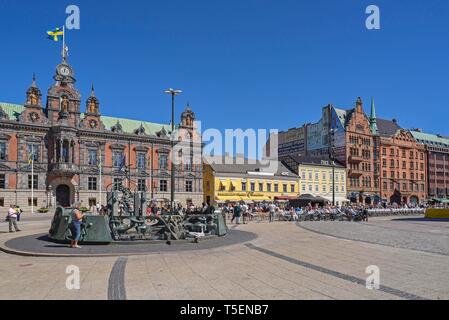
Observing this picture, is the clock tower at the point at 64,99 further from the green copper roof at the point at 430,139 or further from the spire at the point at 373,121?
the green copper roof at the point at 430,139

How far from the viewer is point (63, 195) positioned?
5469 cm

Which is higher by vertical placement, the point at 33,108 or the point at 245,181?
the point at 33,108

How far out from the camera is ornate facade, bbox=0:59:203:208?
51.6m

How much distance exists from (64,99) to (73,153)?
799 cm

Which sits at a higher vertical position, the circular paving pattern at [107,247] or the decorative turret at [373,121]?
the decorative turret at [373,121]

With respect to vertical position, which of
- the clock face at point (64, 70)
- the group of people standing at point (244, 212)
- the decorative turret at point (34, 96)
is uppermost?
the clock face at point (64, 70)

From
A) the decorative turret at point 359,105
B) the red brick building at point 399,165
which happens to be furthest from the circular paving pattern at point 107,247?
the red brick building at point 399,165

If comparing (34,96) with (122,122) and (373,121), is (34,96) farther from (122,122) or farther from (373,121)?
(373,121)

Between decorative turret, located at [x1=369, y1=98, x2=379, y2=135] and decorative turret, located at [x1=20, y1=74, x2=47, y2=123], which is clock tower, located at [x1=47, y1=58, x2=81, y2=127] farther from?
decorative turret, located at [x1=369, y1=98, x2=379, y2=135]

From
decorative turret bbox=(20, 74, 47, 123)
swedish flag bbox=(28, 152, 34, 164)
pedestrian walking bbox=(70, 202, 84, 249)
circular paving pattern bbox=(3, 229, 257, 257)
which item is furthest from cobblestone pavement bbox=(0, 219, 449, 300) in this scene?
decorative turret bbox=(20, 74, 47, 123)

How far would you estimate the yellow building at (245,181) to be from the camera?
63.2 m

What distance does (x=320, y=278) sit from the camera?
9.19 metres

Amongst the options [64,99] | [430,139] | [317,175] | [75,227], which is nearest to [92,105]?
[64,99]

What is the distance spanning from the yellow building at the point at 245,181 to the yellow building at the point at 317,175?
1.87m
